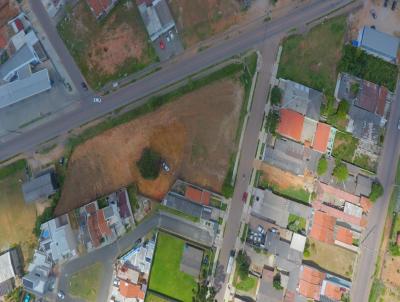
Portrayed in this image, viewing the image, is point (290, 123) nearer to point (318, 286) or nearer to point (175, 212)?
point (175, 212)

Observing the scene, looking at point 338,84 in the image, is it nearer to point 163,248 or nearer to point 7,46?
point 163,248

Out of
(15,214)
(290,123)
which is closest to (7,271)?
(15,214)

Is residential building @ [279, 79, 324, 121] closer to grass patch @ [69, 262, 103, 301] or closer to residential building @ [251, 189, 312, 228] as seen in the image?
residential building @ [251, 189, 312, 228]

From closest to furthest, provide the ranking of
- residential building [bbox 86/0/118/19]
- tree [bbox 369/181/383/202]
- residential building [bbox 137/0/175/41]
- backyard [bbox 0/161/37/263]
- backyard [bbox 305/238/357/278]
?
residential building [bbox 137/0/175/41] → residential building [bbox 86/0/118/19] → backyard [bbox 0/161/37/263] → backyard [bbox 305/238/357/278] → tree [bbox 369/181/383/202]

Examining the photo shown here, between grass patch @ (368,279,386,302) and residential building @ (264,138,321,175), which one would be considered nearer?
residential building @ (264,138,321,175)

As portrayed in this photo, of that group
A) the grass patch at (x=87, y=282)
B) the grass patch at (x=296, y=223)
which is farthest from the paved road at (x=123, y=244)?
the grass patch at (x=296, y=223)

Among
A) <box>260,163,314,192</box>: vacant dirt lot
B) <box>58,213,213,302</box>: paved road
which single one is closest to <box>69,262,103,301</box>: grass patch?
<box>58,213,213,302</box>: paved road

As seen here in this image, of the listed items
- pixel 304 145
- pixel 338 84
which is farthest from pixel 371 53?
pixel 304 145
